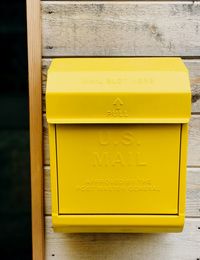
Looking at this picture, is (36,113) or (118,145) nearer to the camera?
(118,145)

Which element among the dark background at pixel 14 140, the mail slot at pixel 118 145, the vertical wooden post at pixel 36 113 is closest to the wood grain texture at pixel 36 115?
the vertical wooden post at pixel 36 113

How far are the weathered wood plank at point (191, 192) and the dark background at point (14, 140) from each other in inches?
21.9

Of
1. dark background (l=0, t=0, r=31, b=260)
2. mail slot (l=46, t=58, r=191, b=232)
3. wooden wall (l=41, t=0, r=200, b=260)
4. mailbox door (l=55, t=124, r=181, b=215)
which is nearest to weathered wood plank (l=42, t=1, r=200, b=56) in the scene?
wooden wall (l=41, t=0, r=200, b=260)

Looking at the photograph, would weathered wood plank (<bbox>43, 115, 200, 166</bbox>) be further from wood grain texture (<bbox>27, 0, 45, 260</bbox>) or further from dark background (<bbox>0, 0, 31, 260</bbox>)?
dark background (<bbox>0, 0, 31, 260</bbox>)

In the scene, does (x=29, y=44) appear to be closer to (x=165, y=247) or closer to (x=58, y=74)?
(x=58, y=74)

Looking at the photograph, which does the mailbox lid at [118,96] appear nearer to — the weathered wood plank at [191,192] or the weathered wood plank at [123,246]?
the weathered wood plank at [191,192]

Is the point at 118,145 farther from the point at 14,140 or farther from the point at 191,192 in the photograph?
the point at 14,140

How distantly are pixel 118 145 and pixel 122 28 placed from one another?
394 millimetres

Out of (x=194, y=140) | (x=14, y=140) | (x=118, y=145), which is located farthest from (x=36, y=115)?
(x=14, y=140)

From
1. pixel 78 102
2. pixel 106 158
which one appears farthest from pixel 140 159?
pixel 78 102

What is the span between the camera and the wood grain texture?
1505 millimetres

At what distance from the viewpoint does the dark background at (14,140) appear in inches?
82.2

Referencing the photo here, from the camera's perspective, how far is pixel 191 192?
1570 mm

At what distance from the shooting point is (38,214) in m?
1.56
